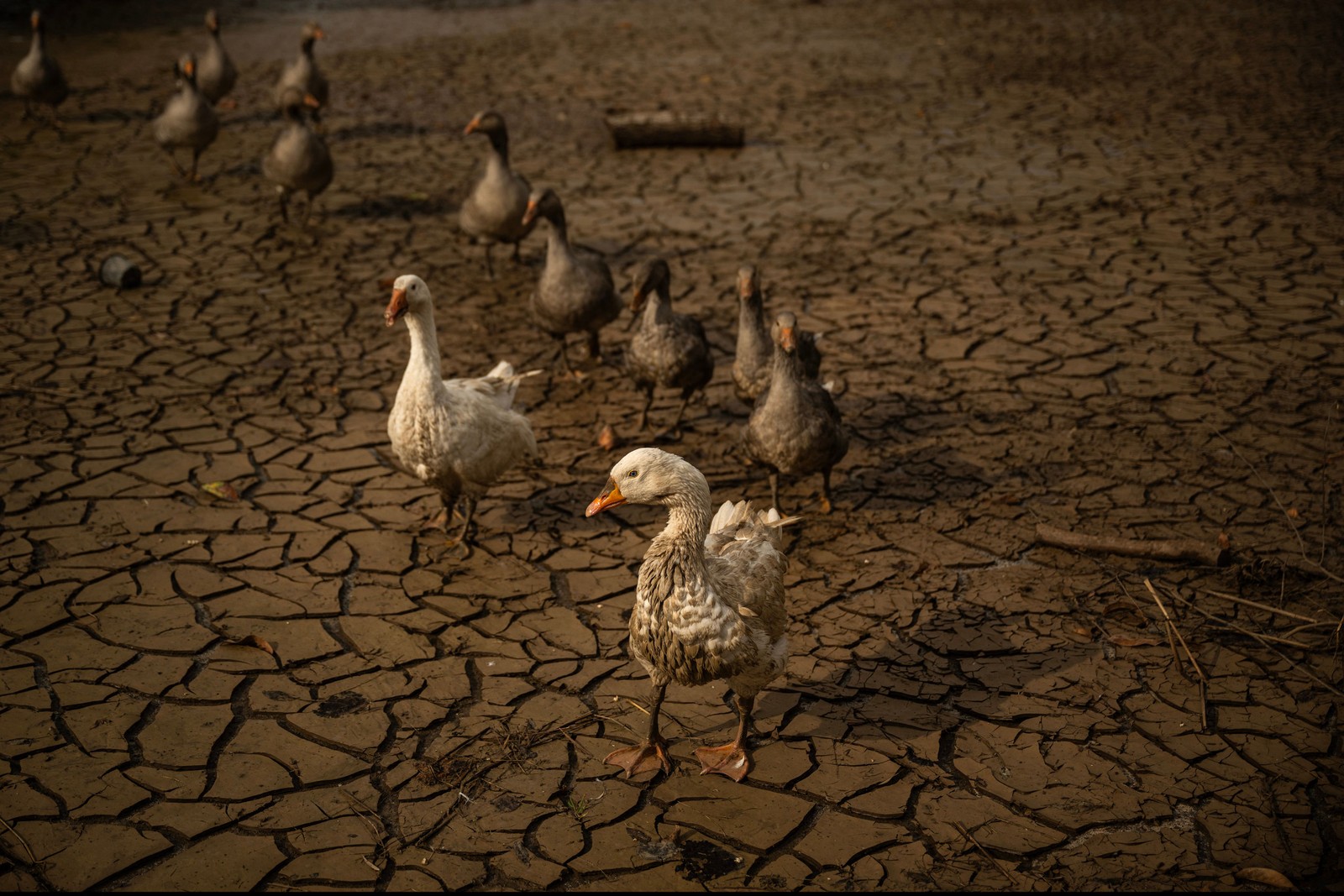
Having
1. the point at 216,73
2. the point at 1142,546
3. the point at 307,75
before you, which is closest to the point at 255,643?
the point at 1142,546

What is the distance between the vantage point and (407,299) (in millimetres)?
6254

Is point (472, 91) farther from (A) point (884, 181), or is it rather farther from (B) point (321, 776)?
(B) point (321, 776)

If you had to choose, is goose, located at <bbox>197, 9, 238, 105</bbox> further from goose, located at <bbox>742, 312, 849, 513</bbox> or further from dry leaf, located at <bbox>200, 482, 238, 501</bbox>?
goose, located at <bbox>742, 312, 849, 513</bbox>

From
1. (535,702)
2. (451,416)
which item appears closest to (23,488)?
(451,416)

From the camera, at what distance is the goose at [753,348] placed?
7117 millimetres

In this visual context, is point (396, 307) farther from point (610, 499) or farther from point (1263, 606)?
point (1263, 606)

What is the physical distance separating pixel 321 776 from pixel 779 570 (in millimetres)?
2238

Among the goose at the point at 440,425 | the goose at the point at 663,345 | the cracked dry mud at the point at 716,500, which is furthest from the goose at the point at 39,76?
the goose at the point at 663,345

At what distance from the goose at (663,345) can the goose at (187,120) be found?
6.65 metres

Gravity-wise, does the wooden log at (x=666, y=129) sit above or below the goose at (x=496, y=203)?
above

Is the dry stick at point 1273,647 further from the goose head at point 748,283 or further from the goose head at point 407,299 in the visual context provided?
the goose head at point 407,299

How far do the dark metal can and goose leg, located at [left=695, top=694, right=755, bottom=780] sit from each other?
7059 mm

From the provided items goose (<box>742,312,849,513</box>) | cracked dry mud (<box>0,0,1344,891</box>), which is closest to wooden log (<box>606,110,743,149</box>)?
cracked dry mud (<box>0,0,1344,891</box>)

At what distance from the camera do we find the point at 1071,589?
604 centimetres
